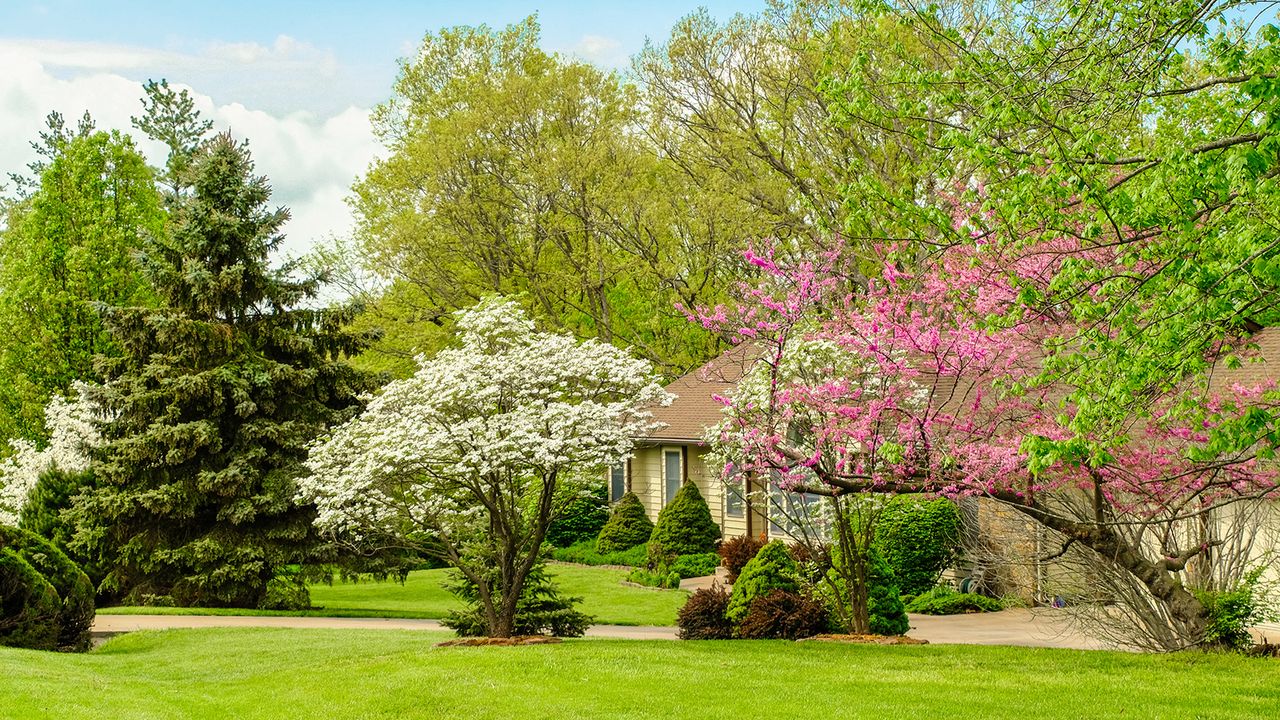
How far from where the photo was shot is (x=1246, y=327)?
31.5 ft

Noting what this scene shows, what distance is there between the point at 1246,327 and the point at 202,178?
1926 cm

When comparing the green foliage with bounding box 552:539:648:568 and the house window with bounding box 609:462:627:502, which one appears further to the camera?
the house window with bounding box 609:462:627:502

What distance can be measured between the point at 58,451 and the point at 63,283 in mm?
5932

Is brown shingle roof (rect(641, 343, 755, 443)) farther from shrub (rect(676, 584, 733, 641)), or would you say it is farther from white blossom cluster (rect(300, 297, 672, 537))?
white blossom cluster (rect(300, 297, 672, 537))

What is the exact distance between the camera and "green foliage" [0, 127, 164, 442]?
2812cm

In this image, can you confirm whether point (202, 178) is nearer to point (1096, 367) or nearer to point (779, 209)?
point (779, 209)

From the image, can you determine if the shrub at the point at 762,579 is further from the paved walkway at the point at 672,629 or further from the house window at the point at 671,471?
the house window at the point at 671,471

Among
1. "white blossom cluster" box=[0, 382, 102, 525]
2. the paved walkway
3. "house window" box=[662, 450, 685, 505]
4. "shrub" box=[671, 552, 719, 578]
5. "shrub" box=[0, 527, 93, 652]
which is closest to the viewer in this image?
"shrub" box=[0, 527, 93, 652]

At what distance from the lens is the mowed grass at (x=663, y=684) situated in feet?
32.4

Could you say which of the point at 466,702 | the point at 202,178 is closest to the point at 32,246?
the point at 202,178

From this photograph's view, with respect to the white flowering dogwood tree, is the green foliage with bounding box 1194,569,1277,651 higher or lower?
lower

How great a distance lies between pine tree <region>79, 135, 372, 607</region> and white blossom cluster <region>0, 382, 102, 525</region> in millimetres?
1408

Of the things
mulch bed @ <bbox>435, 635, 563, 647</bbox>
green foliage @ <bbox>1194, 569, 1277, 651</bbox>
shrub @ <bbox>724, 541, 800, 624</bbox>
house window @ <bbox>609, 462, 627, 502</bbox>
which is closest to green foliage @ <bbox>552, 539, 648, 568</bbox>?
house window @ <bbox>609, 462, 627, 502</bbox>

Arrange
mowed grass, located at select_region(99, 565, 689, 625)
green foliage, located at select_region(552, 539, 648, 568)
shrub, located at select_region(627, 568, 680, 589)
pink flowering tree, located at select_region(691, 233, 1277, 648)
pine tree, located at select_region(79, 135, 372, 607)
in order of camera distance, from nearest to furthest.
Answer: pink flowering tree, located at select_region(691, 233, 1277, 648), mowed grass, located at select_region(99, 565, 689, 625), pine tree, located at select_region(79, 135, 372, 607), shrub, located at select_region(627, 568, 680, 589), green foliage, located at select_region(552, 539, 648, 568)
